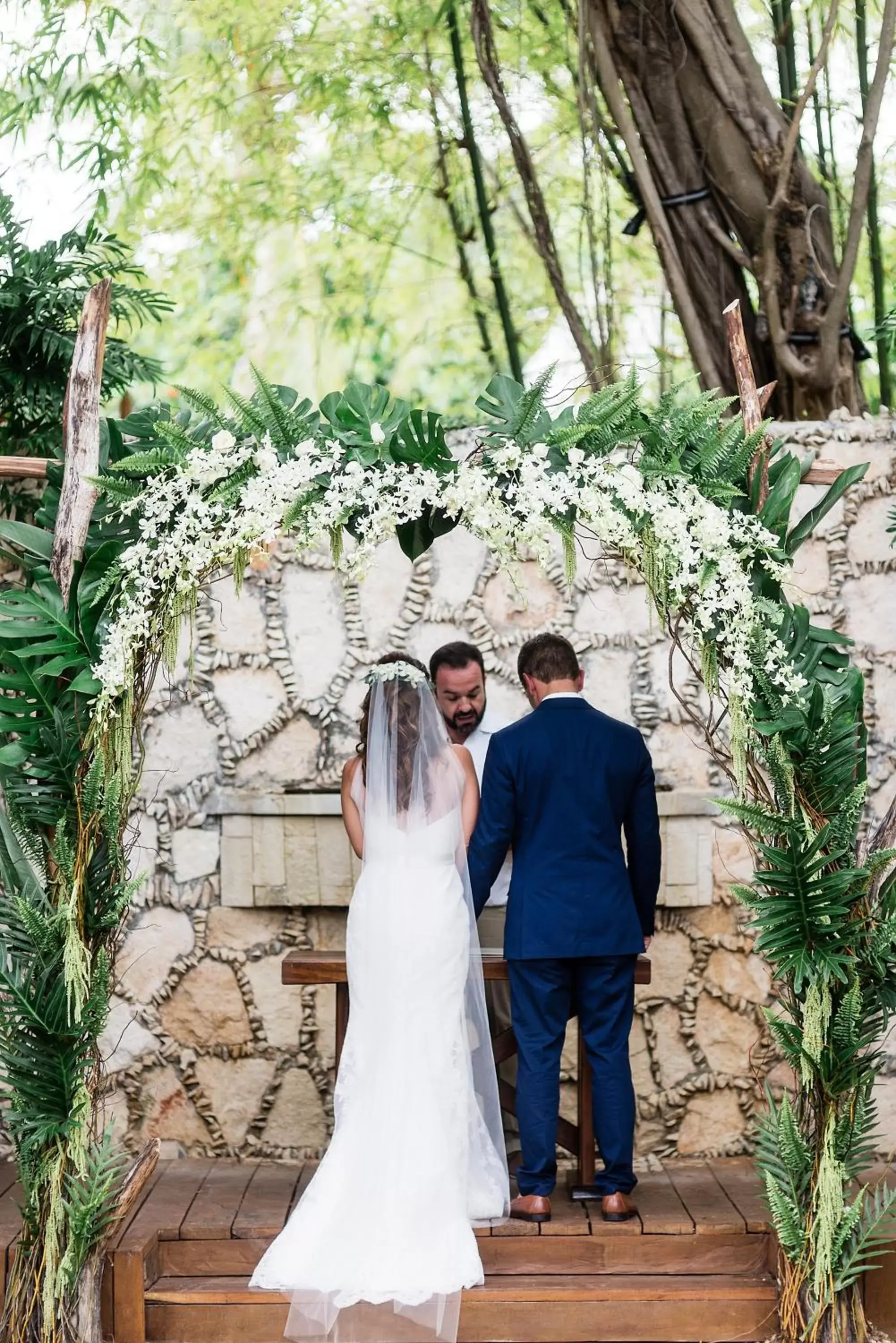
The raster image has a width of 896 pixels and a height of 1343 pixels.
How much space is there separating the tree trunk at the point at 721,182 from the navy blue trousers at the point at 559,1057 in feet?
9.62

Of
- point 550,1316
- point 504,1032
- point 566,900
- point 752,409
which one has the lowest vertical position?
point 550,1316

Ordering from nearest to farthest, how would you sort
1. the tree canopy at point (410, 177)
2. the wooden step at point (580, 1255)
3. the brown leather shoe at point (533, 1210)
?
the wooden step at point (580, 1255) < the brown leather shoe at point (533, 1210) < the tree canopy at point (410, 177)

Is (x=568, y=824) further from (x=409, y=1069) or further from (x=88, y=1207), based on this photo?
(x=88, y=1207)

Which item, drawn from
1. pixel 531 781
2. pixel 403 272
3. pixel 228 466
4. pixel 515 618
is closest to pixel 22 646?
pixel 228 466

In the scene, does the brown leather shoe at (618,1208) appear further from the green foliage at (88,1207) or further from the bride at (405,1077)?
the green foliage at (88,1207)

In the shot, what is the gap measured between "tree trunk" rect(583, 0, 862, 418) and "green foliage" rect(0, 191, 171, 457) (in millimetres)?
2322

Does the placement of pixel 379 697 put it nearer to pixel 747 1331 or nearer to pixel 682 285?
pixel 747 1331

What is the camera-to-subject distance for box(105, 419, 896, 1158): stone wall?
5418mm

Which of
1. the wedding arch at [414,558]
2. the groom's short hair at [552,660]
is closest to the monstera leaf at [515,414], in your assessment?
the wedding arch at [414,558]

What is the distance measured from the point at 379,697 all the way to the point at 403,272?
6.23m

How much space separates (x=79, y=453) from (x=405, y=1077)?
6.75 feet

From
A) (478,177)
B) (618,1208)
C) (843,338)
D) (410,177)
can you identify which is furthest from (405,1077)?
(410,177)

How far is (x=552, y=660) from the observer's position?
179 inches

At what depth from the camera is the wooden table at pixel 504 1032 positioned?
4.66 m
